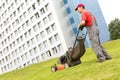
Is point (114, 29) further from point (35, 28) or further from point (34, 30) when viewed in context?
point (34, 30)

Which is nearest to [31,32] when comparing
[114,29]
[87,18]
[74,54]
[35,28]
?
[35,28]

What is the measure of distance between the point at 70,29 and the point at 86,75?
64.9m

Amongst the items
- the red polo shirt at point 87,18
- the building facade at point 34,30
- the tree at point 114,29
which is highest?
the building facade at point 34,30

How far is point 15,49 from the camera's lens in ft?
304

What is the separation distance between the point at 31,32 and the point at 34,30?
1871 mm

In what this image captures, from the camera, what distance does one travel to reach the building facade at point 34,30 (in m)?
73.7

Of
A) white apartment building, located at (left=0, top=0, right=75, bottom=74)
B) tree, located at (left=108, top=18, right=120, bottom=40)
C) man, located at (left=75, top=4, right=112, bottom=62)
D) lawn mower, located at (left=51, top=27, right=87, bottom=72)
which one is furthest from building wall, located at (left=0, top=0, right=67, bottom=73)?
man, located at (left=75, top=4, right=112, bottom=62)

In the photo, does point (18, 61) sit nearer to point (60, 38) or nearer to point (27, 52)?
point (27, 52)

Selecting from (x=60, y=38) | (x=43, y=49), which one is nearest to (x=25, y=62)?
(x=43, y=49)

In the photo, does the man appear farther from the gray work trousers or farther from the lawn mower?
the lawn mower

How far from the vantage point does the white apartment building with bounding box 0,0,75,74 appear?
74125 millimetres

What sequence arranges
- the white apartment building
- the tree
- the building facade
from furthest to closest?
the white apartment building → the building facade → the tree

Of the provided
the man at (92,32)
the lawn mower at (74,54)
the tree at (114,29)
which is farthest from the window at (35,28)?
the man at (92,32)

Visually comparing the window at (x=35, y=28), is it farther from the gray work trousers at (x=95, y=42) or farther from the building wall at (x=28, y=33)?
the gray work trousers at (x=95, y=42)
